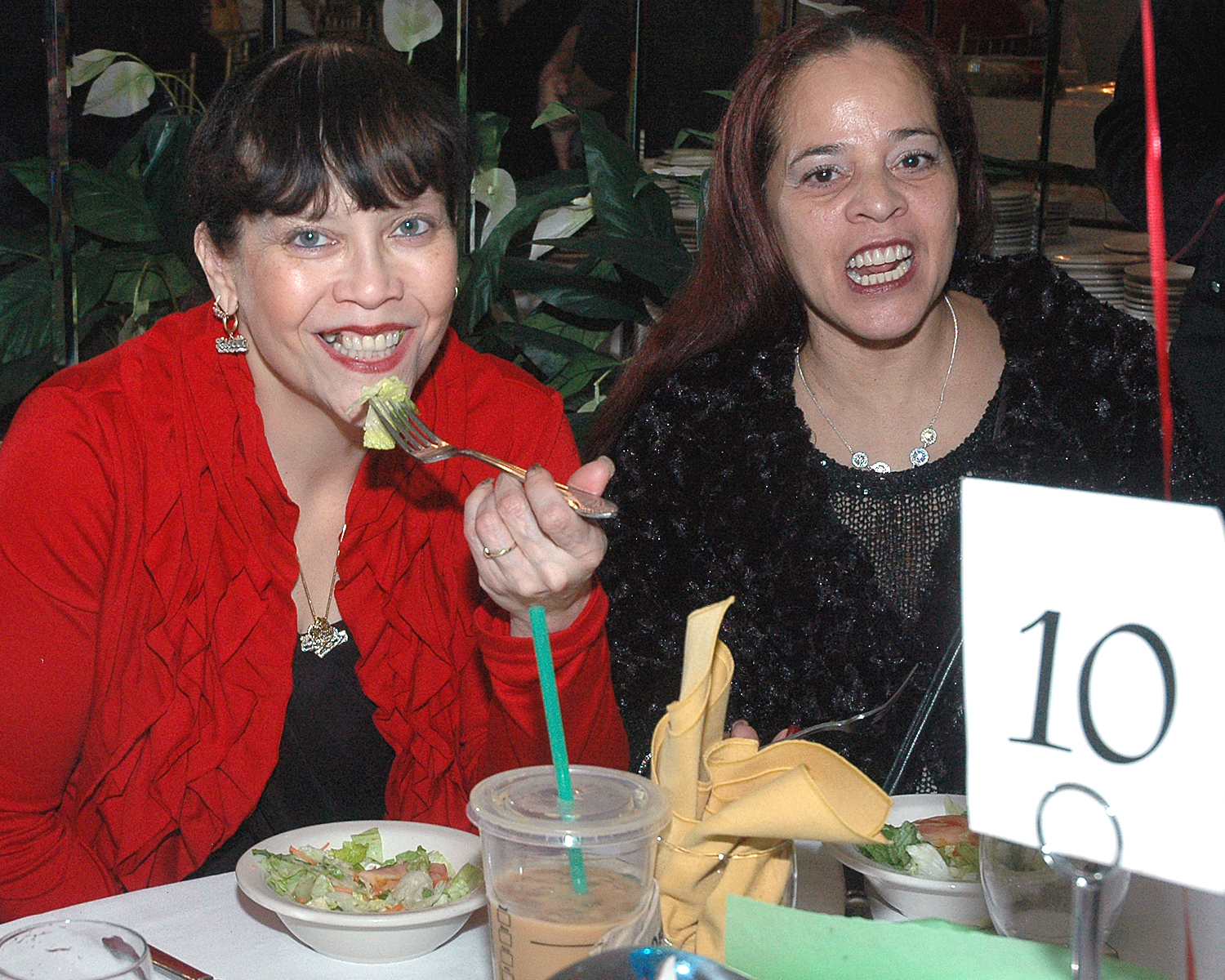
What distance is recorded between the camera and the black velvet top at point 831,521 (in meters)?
1.87

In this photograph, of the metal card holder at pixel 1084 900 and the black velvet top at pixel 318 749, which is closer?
the metal card holder at pixel 1084 900

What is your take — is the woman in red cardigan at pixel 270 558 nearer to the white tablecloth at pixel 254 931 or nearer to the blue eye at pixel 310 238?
the blue eye at pixel 310 238

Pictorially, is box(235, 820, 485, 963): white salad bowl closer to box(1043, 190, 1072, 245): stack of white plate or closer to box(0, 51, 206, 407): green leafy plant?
box(0, 51, 206, 407): green leafy plant

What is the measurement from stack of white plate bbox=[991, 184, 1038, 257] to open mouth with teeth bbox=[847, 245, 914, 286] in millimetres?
2281

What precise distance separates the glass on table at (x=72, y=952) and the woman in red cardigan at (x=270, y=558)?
66 centimetres

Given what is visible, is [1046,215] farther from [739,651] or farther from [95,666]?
[95,666]

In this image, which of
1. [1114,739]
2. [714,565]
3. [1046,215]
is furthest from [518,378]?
[1046,215]

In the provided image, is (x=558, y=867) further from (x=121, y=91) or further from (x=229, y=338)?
(x=121, y=91)

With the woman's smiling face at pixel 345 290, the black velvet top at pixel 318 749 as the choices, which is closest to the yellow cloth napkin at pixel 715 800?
the woman's smiling face at pixel 345 290

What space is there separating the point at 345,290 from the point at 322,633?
1.59 ft

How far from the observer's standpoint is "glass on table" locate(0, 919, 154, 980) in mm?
716

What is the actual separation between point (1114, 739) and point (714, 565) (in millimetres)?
1289

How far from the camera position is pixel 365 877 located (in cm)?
114

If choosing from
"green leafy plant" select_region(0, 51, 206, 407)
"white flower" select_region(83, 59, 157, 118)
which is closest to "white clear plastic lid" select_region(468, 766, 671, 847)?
A: "green leafy plant" select_region(0, 51, 206, 407)
